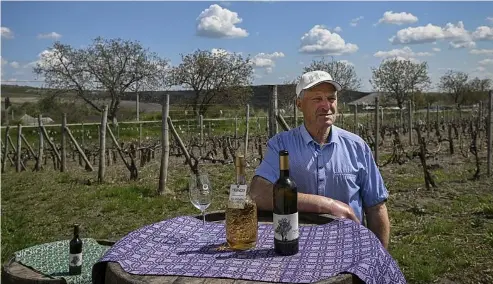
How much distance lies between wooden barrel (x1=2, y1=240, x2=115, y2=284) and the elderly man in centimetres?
112

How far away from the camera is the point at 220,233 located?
86.7 inches

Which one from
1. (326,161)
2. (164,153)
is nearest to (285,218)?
(326,161)

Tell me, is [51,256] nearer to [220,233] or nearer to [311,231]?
[220,233]

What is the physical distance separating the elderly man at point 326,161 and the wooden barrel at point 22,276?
1.12 metres

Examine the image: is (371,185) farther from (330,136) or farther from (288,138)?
(288,138)

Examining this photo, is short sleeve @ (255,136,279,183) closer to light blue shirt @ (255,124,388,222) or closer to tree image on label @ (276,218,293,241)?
light blue shirt @ (255,124,388,222)

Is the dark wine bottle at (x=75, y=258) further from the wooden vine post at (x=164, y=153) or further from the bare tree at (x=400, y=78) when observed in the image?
the bare tree at (x=400, y=78)

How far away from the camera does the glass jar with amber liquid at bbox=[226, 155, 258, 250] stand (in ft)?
6.34

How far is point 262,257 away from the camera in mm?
1813

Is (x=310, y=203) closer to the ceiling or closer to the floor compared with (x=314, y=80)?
closer to the floor

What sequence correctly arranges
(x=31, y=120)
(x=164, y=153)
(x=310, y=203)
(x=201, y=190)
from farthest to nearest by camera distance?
(x=31, y=120), (x=164, y=153), (x=310, y=203), (x=201, y=190)

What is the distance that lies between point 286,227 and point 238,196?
A: 9.5 inches

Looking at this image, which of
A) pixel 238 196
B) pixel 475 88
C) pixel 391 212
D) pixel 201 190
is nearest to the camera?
pixel 238 196

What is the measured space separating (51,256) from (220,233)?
1.27m
